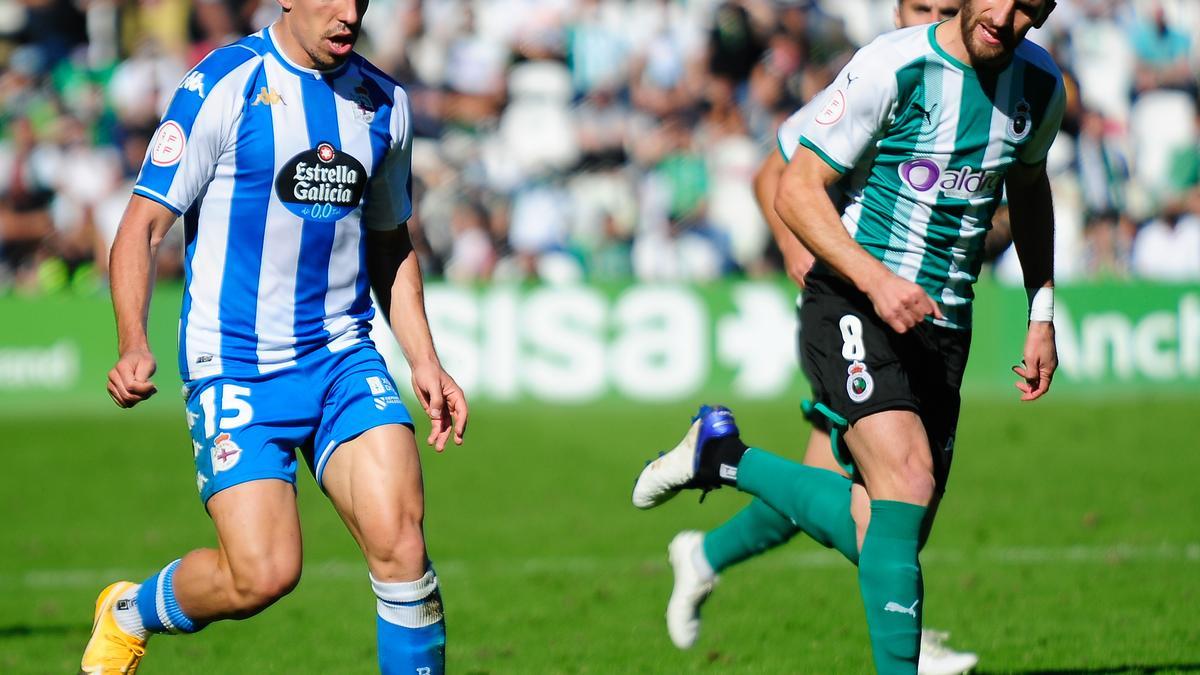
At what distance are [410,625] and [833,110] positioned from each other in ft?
6.72

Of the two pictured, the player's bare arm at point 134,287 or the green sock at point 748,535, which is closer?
the player's bare arm at point 134,287

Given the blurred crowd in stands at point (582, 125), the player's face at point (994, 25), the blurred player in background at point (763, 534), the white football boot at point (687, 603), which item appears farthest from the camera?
the blurred crowd in stands at point (582, 125)

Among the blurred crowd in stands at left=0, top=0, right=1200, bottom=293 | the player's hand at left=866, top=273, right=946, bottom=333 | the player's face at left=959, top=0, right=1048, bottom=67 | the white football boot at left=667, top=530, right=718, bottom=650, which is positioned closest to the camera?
the player's hand at left=866, top=273, right=946, bottom=333

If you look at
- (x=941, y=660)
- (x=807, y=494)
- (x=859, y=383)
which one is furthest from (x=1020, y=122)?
(x=941, y=660)

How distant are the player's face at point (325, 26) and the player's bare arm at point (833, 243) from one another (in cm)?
143

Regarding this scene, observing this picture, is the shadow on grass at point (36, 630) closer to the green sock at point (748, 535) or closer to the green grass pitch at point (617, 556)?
the green grass pitch at point (617, 556)

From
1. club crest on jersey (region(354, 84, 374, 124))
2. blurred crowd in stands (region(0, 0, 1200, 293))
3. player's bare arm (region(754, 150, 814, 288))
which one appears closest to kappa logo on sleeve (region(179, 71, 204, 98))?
club crest on jersey (region(354, 84, 374, 124))

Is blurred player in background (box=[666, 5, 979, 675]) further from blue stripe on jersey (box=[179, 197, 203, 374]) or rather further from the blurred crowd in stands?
the blurred crowd in stands

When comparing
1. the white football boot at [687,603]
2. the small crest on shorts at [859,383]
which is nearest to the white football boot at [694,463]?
the white football boot at [687,603]

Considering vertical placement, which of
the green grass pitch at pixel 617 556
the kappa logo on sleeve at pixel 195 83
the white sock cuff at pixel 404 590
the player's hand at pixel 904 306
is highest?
the kappa logo on sleeve at pixel 195 83

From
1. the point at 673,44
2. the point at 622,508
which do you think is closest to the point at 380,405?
the point at 622,508

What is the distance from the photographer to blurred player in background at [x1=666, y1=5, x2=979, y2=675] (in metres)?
6.27

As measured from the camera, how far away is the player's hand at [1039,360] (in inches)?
219

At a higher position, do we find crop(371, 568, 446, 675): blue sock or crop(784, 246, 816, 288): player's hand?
crop(784, 246, 816, 288): player's hand
